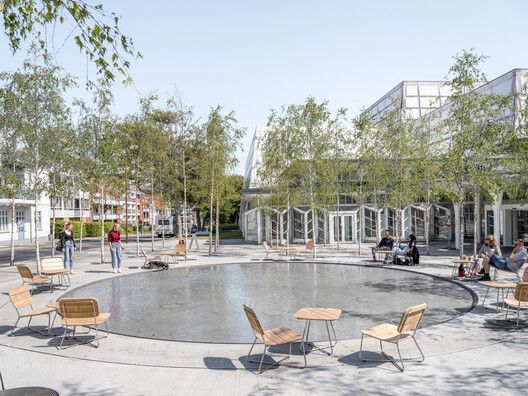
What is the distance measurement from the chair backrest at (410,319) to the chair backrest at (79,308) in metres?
5.15

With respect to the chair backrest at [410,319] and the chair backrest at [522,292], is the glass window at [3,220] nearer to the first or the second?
the chair backrest at [410,319]

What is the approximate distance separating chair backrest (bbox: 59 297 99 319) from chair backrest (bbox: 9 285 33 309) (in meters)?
1.57

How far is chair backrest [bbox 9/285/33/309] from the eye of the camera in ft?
29.1

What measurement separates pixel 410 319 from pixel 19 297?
748 cm

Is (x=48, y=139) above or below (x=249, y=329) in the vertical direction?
above

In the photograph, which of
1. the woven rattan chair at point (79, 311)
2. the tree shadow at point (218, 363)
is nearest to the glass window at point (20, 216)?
the woven rattan chair at point (79, 311)

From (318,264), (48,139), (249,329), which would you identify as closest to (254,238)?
(318,264)

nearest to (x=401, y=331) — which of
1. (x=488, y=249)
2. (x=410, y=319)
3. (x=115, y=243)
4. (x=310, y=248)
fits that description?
(x=410, y=319)

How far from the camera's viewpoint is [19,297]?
9070mm

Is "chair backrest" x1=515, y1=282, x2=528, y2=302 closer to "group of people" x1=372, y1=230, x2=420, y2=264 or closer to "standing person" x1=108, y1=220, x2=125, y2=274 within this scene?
"group of people" x1=372, y1=230, x2=420, y2=264

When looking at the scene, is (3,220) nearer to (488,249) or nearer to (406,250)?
(406,250)

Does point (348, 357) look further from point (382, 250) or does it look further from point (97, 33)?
point (382, 250)

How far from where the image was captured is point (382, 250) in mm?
20609

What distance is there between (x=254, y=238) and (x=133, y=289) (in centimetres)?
2178
